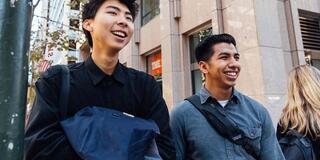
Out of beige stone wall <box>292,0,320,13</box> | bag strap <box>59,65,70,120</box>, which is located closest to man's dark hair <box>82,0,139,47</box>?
bag strap <box>59,65,70,120</box>

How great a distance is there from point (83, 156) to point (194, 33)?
9.48m

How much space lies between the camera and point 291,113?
3035 millimetres

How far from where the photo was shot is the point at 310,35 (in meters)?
9.00

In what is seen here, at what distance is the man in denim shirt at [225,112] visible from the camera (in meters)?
2.55

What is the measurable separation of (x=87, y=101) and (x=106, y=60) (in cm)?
32

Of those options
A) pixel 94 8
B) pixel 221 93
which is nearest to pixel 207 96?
pixel 221 93

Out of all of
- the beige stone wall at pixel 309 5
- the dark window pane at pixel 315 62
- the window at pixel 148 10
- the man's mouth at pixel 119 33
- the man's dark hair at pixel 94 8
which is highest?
the window at pixel 148 10

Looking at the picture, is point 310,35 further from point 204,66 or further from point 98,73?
point 98,73

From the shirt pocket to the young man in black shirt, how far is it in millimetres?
947

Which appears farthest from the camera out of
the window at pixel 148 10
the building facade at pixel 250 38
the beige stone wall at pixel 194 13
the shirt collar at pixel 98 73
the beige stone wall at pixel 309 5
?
the window at pixel 148 10

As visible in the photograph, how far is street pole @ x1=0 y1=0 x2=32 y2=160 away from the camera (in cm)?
145

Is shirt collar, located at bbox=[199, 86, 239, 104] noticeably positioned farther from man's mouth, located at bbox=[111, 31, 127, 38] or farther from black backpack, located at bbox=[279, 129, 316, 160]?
man's mouth, located at bbox=[111, 31, 127, 38]

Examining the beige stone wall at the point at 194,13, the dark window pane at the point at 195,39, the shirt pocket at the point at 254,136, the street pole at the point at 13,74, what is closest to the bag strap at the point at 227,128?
the shirt pocket at the point at 254,136

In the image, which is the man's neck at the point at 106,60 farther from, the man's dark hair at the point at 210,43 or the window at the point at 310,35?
the window at the point at 310,35
